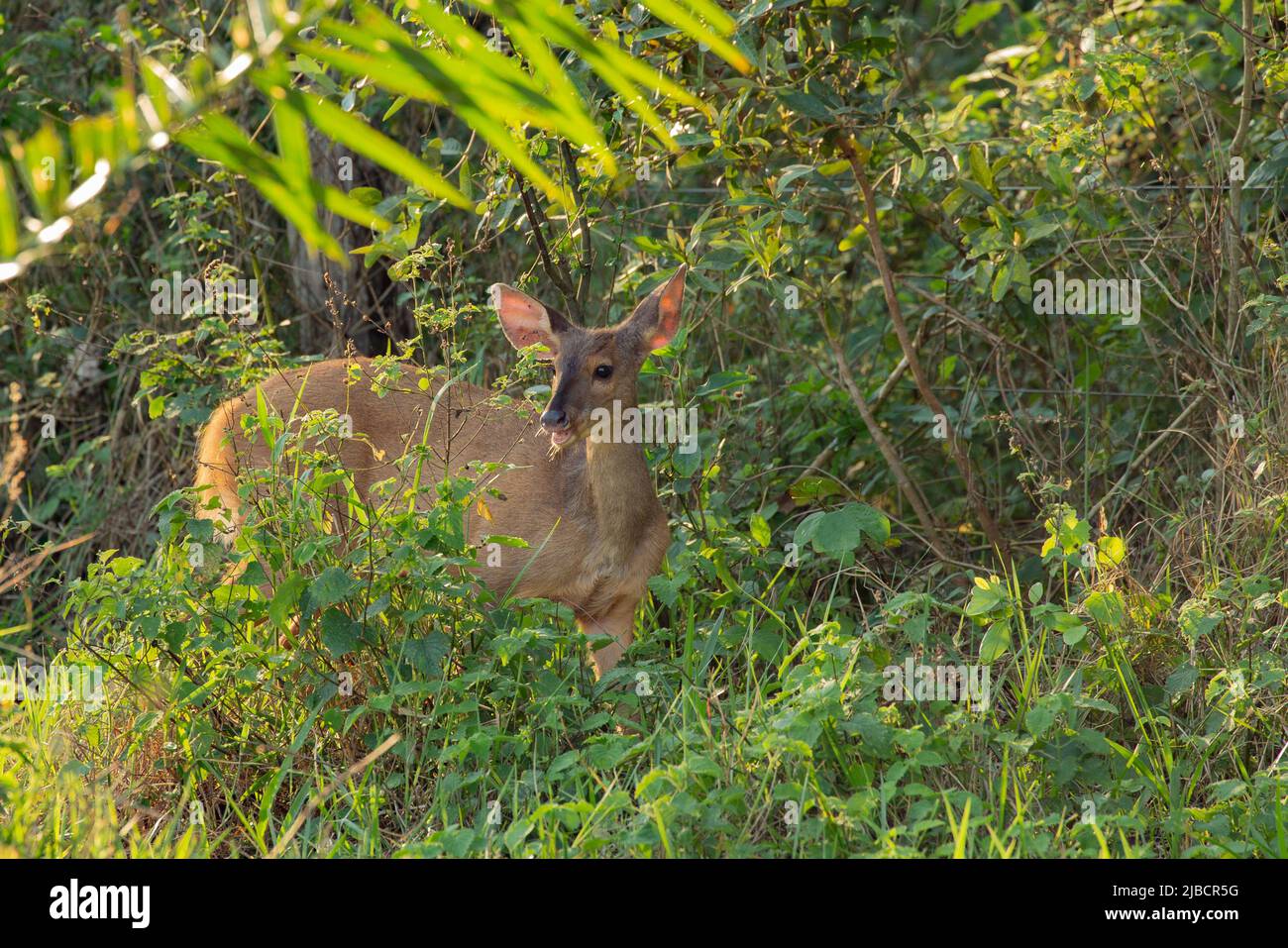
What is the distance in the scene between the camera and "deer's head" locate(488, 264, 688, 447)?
5574mm

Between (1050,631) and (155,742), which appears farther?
(1050,631)

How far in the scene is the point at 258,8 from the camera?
1526 millimetres

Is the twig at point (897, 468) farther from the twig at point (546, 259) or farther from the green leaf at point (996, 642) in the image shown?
the green leaf at point (996, 642)

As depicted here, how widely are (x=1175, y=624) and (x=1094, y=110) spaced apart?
2437 millimetres

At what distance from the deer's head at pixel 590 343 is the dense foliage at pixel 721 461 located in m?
0.16

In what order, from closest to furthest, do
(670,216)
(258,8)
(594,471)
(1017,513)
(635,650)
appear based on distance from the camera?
(258,8), (635,650), (594,471), (1017,513), (670,216)

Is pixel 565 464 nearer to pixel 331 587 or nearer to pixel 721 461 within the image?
pixel 721 461

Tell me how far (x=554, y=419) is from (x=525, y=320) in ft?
2.35

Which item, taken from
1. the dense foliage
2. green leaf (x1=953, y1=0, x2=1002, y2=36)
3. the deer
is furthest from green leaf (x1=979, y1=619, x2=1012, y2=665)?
green leaf (x1=953, y1=0, x2=1002, y2=36)

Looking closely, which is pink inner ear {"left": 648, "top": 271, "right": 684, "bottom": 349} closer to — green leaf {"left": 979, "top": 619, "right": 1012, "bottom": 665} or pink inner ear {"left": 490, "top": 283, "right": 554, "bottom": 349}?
pink inner ear {"left": 490, "top": 283, "right": 554, "bottom": 349}

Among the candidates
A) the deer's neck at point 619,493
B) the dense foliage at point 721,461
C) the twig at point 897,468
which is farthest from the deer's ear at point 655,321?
the twig at point 897,468

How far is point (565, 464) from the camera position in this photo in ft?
19.8
